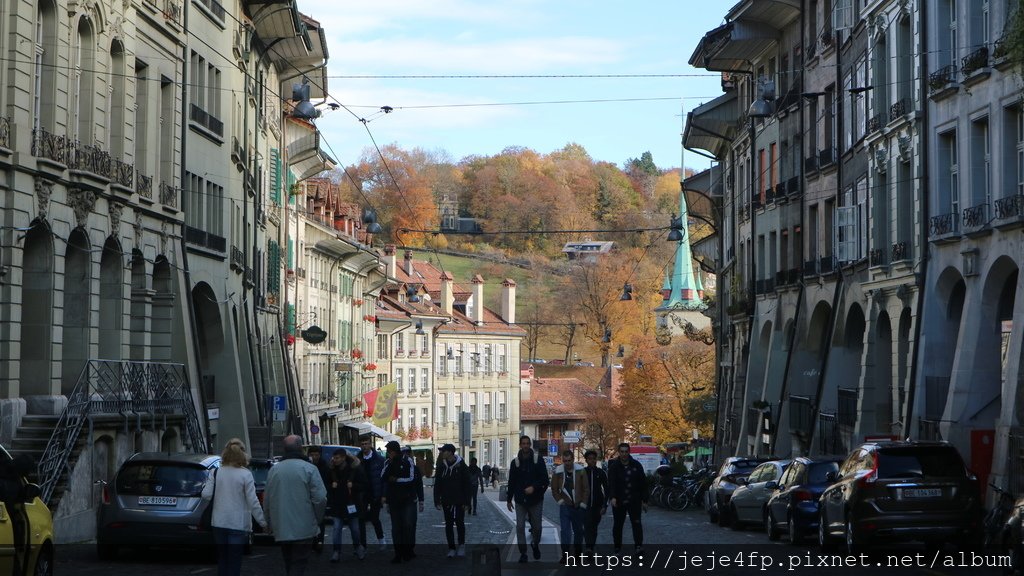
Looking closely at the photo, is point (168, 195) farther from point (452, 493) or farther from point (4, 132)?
point (452, 493)

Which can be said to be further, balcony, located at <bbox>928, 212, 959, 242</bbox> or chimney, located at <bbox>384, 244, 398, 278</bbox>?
chimney, located at <bbox>384, 244, 398, 278</bbox>

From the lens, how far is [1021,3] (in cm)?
2086

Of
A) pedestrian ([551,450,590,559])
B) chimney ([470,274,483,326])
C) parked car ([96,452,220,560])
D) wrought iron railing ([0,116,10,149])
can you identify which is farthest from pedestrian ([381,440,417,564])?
chimney ([470,274,483,326])

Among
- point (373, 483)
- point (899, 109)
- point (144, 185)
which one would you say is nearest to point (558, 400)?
point (899, 109)

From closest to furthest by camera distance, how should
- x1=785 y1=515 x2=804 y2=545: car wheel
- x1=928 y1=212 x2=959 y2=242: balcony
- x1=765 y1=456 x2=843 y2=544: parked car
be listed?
x1=765 y1=456 x2=843 y2=544: parked car, x1=785 y1=515 x2=804 y2=545: car wheel, x1=928 y1=212 x2=959 y2=242: balcony

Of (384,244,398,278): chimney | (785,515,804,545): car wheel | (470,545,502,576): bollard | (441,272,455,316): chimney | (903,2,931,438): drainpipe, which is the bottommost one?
(785,515,804,545): car wheel

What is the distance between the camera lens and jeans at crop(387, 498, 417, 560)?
71.5 ft

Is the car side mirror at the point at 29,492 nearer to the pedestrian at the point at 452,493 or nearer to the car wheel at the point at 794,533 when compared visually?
the pedestrian at the point at 452,493

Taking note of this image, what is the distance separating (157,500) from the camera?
20.5m

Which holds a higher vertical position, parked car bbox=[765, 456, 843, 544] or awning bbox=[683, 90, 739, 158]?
awning bbox=[683, 90, 739, 158]

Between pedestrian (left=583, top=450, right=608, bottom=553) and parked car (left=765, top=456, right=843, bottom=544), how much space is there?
11.1 feet

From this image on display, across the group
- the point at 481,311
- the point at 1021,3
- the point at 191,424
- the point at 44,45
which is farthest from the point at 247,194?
the point at 481,311

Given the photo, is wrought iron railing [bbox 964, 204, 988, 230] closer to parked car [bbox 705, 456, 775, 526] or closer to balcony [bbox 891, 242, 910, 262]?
balcony [bbox 891, 242, 910, 262]

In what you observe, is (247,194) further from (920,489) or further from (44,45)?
(920,489)
